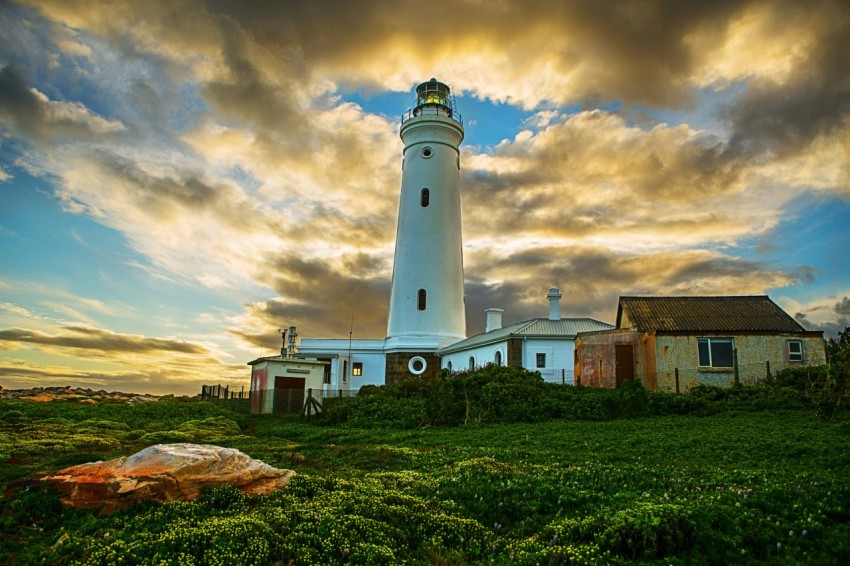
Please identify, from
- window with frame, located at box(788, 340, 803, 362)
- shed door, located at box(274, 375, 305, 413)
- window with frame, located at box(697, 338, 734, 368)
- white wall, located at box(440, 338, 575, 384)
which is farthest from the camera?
shed door, located at box(274, 375, 305, 413)

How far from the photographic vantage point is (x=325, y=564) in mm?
6559

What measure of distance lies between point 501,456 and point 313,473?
13.9 feet

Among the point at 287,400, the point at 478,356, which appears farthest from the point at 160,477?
the point at 478,356

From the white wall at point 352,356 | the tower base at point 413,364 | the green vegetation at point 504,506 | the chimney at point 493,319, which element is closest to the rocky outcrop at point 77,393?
the white wall at point 352,356

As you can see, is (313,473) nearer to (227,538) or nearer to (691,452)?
(227,538)

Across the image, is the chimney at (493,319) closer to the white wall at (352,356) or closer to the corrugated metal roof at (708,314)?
the white wall at (352,356)

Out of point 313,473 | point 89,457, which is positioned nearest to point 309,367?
point 89,457

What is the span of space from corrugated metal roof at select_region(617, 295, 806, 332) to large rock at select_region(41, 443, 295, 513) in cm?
2180

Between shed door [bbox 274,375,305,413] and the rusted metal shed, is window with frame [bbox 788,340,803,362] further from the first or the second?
shed door [bbox 274,375,305,413]

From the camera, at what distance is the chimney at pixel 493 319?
39.4m

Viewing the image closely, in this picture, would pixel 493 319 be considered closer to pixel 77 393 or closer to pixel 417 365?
pixel 417 365

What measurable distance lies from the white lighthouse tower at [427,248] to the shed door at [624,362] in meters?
12.7

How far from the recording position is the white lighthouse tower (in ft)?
127

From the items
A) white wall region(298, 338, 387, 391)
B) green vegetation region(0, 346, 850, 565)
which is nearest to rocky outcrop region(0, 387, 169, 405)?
white wall region(298, 338, 387, 391)
